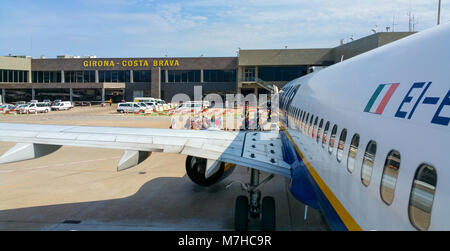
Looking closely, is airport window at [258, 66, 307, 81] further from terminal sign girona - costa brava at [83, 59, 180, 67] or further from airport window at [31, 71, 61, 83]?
airport window at [31, 71, 61, 83]

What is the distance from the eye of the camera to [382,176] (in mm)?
3727

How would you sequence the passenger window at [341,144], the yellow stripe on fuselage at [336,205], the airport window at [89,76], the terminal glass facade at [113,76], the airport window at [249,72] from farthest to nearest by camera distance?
the airport window at [89,76]
the terminal glass facade at [113,76]
the airport window at [249,72]
the passenger window at [341,144]
the yellow stripe on fuselage at [336,205]

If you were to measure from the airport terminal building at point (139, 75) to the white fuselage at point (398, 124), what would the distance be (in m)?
55.3

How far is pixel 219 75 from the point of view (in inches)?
2645

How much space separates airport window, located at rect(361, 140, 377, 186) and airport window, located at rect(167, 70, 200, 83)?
64500 millimetres

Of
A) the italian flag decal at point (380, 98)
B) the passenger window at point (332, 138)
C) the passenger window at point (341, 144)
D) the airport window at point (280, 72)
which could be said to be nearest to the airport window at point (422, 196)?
the italian flag decal at point (380, 98)

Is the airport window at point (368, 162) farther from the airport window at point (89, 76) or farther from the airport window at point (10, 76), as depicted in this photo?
the airport window at point (10, 76)

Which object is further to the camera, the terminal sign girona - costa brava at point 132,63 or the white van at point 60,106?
the terminal sign girona - costa brava at point 132,63

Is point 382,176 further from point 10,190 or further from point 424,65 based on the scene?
point 10,190

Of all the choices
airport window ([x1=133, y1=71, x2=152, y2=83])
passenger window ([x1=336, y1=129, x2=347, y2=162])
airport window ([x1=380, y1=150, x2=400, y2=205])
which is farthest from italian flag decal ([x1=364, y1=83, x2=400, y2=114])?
airport window ([x1=133, y1=71, x2=152, y2=83])

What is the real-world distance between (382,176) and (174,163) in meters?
13.2

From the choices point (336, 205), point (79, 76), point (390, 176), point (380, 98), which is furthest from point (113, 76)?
point (390, 176)

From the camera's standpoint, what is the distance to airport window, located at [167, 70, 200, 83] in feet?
222

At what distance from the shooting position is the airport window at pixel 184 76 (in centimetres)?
6781
